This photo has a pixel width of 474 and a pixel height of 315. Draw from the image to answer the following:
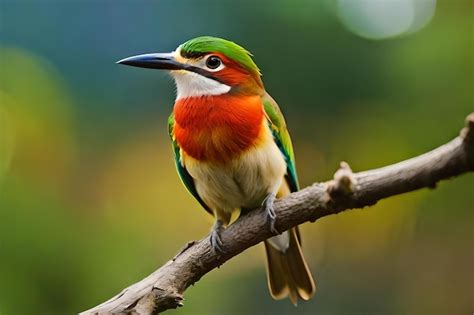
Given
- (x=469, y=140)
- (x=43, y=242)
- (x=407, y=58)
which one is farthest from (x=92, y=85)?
(x=469, y=140)

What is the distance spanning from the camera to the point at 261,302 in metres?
3.14

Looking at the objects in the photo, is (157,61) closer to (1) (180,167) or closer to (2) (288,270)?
(1) (180,167)

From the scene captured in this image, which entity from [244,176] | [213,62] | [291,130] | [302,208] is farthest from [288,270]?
[291,130]

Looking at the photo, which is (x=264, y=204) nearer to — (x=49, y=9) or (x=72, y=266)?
(x=72, y=266)

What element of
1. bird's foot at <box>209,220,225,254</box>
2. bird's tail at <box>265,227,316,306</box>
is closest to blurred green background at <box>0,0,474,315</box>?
bird's tail at <box>265,227,316,306</box>

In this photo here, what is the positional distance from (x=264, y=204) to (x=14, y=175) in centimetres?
163

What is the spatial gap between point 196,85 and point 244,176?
0.93 ft

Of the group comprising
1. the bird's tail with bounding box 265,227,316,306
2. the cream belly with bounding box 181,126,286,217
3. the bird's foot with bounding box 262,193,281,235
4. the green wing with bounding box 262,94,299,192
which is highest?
the green wing with bounding box 262,94,299,192

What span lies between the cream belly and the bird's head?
6.7 inches

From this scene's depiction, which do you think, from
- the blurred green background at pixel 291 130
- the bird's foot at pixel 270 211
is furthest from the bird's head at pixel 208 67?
the blurred green background at pixel 291 130

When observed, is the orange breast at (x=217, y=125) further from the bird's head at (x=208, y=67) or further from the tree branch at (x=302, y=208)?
the tree branch at (x=302, y=208)

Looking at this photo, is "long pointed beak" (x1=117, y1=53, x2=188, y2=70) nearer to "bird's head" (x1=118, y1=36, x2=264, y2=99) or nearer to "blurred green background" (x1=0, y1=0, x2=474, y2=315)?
"bird's head" (x1=118, y1=36, x2=264, y2=99)

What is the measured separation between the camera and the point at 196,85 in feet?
5.90

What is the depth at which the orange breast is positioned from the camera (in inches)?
69.2
